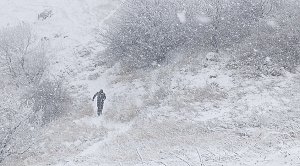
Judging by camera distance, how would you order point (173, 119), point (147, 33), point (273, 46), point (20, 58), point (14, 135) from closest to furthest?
point (14, 135), point (173, 119), point (273, 46), point (147, 33), point (20, 58)

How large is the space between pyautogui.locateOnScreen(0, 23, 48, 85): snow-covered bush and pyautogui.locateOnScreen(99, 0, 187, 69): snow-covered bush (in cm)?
477

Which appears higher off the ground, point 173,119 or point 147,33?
point 147,33

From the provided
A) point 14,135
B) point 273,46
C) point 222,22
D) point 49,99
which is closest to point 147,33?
point 222,22

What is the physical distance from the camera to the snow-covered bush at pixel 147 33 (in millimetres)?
25875

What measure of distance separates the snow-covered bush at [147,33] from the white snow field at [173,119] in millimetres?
790

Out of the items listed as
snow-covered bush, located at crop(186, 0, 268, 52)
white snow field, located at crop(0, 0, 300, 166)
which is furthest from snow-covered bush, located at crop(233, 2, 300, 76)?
white snow field, located at crop(0, 0, 300, 166)

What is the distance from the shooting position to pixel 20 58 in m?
27.7

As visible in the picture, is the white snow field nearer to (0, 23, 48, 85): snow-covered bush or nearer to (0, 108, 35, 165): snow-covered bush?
(0, 108, 35, 165): snow-covered bush

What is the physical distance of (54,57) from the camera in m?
29.8

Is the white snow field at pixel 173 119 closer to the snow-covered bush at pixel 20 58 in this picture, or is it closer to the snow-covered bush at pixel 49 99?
the snow-covered bush at pixel 49 99

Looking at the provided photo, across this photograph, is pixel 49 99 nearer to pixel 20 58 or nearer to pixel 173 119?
pixel 20 58

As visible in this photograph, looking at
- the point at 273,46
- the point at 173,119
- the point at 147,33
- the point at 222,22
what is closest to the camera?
the point at 173,119

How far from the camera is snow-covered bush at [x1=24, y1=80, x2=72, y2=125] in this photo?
929 inches

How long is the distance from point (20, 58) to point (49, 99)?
15.6ft
